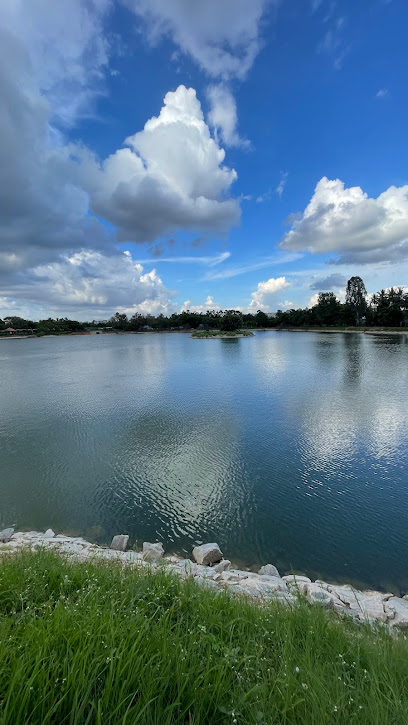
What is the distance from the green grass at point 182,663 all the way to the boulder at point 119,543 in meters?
3.65

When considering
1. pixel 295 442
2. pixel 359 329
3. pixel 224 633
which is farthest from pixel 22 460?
pixel 359 329

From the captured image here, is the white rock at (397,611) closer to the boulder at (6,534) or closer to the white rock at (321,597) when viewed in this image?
the white rock at (321,597)

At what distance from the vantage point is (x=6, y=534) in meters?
7.41

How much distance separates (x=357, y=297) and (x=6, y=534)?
354 ft

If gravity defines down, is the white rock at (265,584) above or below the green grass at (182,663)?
below

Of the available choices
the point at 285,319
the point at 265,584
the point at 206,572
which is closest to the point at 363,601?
the point at 265,584

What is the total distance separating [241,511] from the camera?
28.2ft

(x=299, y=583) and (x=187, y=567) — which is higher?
(x=187, y=567)

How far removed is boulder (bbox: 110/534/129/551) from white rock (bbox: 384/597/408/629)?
4959 mm

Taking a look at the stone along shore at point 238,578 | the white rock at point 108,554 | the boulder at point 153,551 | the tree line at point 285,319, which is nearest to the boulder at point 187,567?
the stone along shore at point 238,578

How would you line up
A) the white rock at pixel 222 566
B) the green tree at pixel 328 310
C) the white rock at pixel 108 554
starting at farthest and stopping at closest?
the green tree at pixel 328 310
the white rock at pixel 222 566
the white rock at pixel 108 554

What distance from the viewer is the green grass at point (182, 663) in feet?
6.85

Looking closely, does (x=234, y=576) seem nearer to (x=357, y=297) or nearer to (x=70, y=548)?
(x=70, y=548)

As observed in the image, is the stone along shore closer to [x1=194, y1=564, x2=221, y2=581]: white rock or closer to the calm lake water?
[x1=194, y1=564, x2=221, y2=581]: white rock
